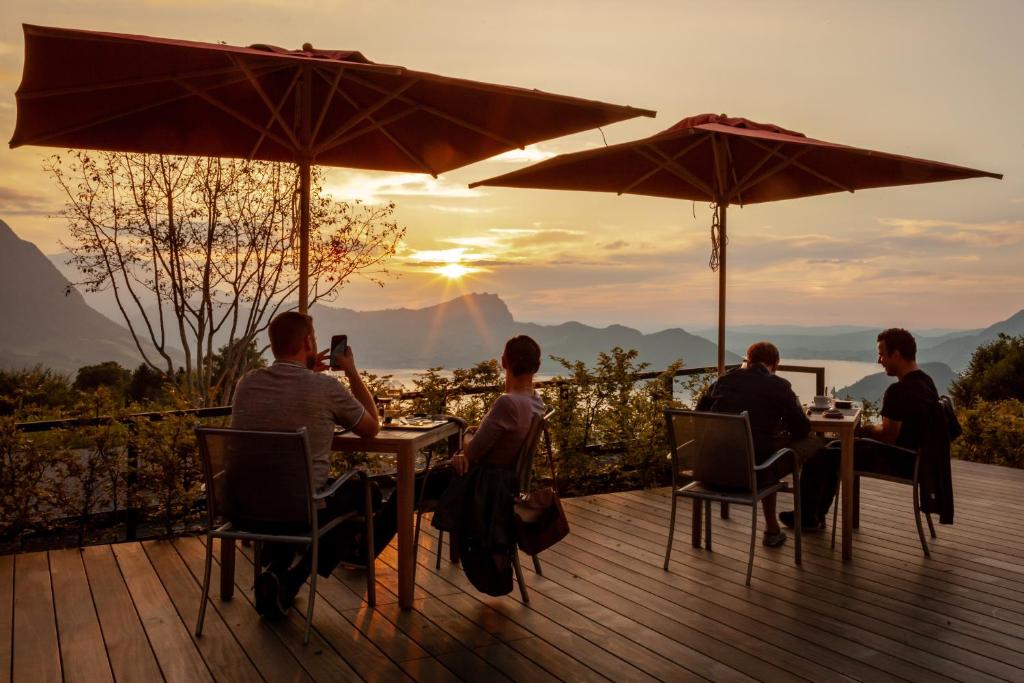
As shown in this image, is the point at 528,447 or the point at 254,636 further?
the point at 528,447

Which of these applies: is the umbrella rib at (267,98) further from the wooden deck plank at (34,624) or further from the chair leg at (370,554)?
the wooden deck plank at (34,624)

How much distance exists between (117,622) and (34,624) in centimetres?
36

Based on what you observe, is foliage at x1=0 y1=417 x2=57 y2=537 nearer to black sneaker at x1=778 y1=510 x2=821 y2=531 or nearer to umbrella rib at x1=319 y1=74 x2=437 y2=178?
umbrella rib at x1=319 y1=74 x2=437 y2=178

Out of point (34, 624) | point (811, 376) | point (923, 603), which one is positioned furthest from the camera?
point (811, 376)

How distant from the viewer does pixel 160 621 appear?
3.88 m

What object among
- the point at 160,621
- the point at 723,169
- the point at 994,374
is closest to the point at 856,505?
the point at 723,169

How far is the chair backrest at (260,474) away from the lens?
3.49 meters

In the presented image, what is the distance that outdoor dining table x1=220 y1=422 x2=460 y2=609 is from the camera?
408cm

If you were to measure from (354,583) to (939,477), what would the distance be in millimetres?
3409

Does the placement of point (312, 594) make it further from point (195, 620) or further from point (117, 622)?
point (117, 622)

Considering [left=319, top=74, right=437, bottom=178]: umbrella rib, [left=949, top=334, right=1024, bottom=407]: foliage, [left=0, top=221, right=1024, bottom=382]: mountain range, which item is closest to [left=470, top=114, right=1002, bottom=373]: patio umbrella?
[left=319, top=74, right=437, bottom=178]: umbrella rib

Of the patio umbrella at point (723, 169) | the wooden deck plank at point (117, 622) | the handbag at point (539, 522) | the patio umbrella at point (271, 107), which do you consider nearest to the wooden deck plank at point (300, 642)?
the wooden deck plank at point (117, 622)

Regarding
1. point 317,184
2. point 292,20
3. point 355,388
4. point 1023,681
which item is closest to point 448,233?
point 317,184

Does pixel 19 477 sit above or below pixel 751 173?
below
